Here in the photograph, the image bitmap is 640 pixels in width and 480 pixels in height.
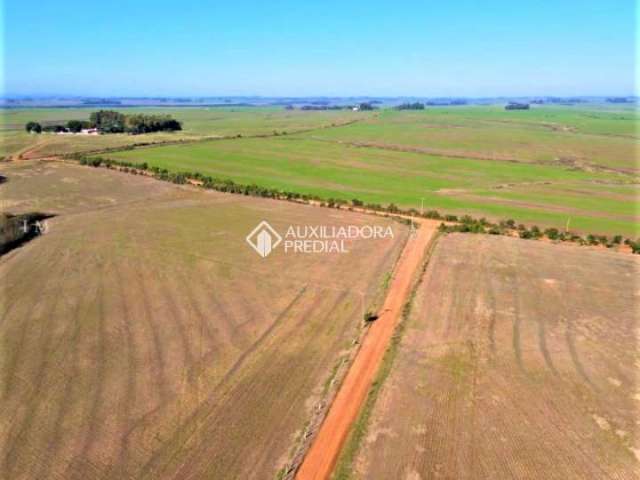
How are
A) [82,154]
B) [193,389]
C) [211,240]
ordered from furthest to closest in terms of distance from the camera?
[82,154]
[211,240]
[193,389]

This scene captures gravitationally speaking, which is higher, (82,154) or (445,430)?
(82,154)

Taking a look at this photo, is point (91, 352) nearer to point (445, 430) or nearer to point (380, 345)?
point (380, 345)

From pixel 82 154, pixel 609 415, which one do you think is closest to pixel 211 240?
pixel 609 415

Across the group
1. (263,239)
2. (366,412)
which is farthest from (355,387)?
(263,239)

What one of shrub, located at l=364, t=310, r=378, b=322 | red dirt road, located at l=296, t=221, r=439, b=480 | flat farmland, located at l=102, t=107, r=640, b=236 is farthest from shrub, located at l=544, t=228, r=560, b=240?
shrub, located at l=364, t=310, r=378, b=322

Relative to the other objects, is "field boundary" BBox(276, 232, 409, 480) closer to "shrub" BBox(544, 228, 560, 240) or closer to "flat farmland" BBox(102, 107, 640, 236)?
"shrub" BBox(544, 228, 560, 240)

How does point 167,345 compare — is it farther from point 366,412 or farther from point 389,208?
point 389,208

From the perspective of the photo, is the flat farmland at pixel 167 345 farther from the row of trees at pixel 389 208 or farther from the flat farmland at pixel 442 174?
the flat farmland at pixel 442 174
